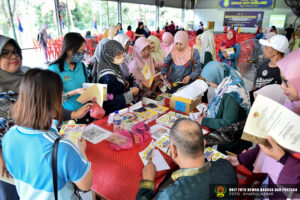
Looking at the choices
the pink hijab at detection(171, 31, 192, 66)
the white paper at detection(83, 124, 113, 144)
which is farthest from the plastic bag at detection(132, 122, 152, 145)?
the pink hijab at detection(171, 31, 192, 66)

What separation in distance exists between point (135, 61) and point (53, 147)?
2.58 metres

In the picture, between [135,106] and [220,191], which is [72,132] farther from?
[220,191]

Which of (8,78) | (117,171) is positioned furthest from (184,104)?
(8,78)

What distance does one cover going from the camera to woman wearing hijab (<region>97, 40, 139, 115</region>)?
84.0 inches

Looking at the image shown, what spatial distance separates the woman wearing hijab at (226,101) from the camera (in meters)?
1.62

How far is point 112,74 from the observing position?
213cm

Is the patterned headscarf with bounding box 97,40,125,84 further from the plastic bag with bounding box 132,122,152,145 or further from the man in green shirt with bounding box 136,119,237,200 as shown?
the man in green shirt with bounding box 136,119,237,200

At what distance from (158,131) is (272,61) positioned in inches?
88.3

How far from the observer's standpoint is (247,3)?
14.8 meters

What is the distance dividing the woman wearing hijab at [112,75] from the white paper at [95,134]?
38 cm

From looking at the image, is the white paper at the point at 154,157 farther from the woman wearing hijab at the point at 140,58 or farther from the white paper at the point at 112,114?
the woman wearing hijab at the point at 140,58

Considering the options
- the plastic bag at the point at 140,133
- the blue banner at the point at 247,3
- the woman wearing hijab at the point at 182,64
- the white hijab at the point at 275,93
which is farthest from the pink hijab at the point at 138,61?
the blue banner at the point at 247,3

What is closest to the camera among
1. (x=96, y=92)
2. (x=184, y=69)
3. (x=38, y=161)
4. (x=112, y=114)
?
(x=38, y=161)

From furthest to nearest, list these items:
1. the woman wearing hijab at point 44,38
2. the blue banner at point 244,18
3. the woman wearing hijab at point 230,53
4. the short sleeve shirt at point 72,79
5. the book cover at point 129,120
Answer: the blue banner at point 244,18
the woman wearing hijab at point 44,38
the woman wearing hijab at point 230,53
the short sleeve shirt at point 72,79
the book cover at point 129,120
